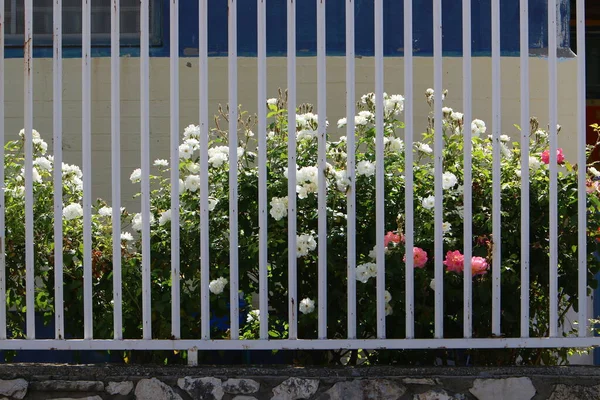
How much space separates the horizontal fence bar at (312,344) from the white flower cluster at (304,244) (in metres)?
0.37

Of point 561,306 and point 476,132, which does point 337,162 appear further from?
point 561,306

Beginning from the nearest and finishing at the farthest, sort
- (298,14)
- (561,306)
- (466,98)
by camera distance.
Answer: (466,98)
(561,306)
(298,14)

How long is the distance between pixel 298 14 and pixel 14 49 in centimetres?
175

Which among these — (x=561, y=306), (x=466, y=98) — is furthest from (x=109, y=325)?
(x=561, y=306)

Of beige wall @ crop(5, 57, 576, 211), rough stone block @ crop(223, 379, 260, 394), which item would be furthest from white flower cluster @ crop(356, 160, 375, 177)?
beige wall @ crop(5, 57, 576, 211)

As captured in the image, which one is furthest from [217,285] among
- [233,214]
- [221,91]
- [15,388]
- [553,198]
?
[221,91]

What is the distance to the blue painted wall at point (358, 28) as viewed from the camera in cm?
580

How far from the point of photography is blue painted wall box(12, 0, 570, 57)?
5.80m

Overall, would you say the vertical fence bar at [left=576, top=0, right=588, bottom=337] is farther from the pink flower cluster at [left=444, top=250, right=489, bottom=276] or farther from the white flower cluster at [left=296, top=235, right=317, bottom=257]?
the white flower cluster at [left=296, top=235, right=317, bottom=257]

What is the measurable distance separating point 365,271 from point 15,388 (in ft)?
5.03

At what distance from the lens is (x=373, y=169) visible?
13.8 feet

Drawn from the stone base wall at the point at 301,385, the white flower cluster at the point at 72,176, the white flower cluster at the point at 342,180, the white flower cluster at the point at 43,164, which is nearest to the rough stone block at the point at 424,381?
the stone base wall at the point at 301,385

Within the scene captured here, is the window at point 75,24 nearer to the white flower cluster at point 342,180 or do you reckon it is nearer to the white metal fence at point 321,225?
the white metal fence at point 321,225

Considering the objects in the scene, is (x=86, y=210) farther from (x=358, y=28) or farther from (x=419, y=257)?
(x=358, y=28)
